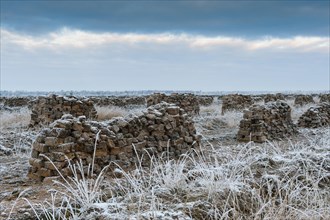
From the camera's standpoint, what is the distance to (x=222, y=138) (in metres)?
11.6

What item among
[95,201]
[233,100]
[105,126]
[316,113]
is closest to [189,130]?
[105,126]

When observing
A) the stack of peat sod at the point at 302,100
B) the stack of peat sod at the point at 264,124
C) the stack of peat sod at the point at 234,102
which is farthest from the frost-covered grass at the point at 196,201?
the stack of peat sod at the point at 302,100

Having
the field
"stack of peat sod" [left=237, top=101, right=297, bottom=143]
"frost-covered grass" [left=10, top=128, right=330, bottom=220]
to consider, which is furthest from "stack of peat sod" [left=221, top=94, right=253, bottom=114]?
"frost-covered grass" [left=10, top=128, right=330, bottom=220]

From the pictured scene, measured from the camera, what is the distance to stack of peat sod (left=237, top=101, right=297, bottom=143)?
11250 millimetres

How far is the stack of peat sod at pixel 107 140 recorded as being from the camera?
19.8ft

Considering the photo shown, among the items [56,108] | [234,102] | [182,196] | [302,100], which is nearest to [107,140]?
[182,196]

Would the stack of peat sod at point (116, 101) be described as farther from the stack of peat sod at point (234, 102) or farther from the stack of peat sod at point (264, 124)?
the stack of peat sod at point (264, 124)

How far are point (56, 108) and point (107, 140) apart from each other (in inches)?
278

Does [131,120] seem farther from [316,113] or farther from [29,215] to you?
[316,113]

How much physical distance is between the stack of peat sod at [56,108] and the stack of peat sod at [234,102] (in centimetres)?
1045

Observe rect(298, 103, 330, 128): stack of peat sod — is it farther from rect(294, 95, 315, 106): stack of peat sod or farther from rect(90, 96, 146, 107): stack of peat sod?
rect(294, 95, 315, 106): stack of peat sod

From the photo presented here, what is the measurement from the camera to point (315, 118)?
561 inches

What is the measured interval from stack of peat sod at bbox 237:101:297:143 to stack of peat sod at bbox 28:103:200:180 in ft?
12.2

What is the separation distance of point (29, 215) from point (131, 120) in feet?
10.5
